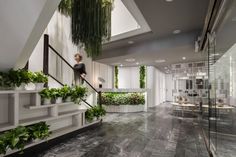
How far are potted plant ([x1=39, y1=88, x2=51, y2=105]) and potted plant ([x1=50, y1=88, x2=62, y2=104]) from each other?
0.08 metres

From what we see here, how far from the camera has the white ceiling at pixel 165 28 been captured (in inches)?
125

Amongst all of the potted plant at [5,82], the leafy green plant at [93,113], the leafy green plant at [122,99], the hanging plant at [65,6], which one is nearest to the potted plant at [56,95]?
the potted plant at [5,82]

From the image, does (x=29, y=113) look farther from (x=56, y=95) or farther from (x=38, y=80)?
(x=38, y=80)

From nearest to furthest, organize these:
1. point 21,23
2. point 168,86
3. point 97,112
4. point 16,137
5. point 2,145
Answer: point 21,23 < point 2,145 < point 16,137 < point 97,112 < point 168,86

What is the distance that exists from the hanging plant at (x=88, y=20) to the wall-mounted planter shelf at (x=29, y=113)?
4.67 ft

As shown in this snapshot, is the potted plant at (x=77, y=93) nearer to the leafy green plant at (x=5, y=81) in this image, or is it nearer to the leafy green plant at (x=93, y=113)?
the leafy green plant at (x=93, y=113)

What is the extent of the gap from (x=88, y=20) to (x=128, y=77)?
23.8 feet

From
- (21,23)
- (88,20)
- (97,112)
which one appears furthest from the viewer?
(97,112)

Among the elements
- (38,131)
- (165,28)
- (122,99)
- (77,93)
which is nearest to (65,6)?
(77,93)

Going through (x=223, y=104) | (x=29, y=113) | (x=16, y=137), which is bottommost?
(x=16, y=137)

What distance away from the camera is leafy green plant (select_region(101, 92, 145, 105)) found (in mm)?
7340

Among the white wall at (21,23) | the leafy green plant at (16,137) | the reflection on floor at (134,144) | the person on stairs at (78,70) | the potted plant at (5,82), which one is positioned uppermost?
the white wall at (21,23)

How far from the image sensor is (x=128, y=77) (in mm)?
10039

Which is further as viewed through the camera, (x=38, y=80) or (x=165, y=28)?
(x=165, y=28)
